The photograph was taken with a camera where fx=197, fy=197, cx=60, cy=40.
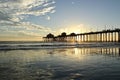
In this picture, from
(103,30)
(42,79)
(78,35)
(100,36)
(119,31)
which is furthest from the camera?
(78,35)

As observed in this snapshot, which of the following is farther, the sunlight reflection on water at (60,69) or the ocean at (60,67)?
the ocean at (60,67)

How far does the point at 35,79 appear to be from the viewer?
9.55m

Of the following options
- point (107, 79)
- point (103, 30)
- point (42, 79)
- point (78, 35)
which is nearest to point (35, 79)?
point (42, 79)

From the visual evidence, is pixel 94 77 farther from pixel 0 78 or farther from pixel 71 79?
pixel 0 78

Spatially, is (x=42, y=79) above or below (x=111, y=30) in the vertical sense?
below

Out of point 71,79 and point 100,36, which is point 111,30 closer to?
point 100,36

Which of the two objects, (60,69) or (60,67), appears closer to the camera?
(60,69)

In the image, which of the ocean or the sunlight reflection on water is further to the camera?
the ocean

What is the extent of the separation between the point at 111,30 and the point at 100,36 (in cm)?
2401

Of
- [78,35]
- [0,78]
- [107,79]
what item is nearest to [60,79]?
[107,79]

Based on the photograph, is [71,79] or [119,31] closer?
[71,79]

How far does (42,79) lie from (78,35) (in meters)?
188

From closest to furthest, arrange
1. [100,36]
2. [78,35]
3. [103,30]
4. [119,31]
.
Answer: [119,31] < [103,30] < [100,36] < [78,35]

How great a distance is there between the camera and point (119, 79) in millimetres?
9547
